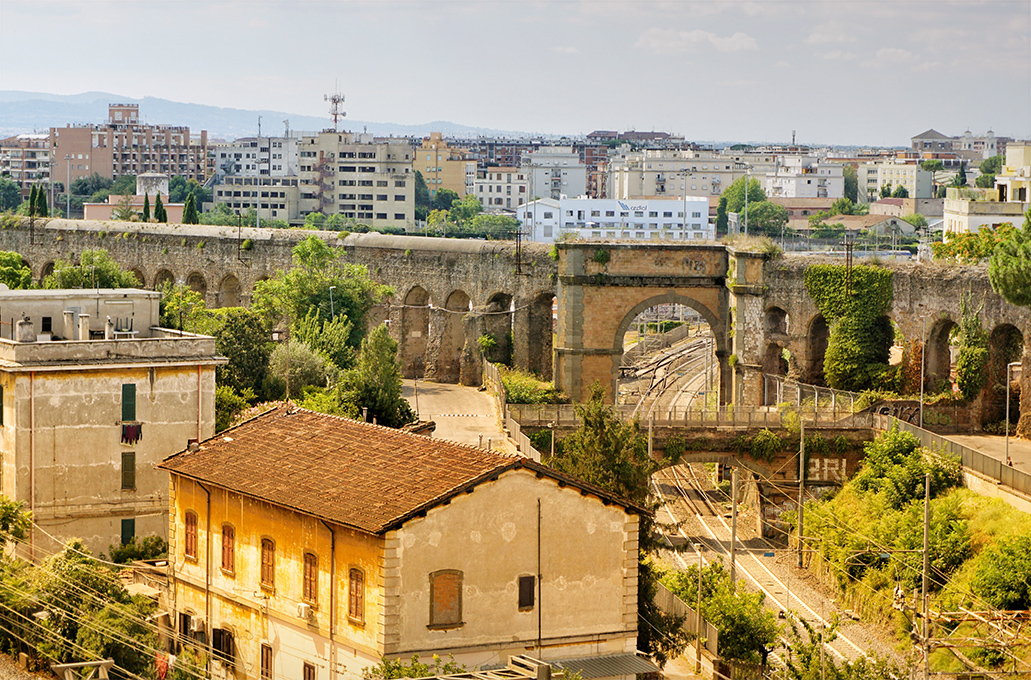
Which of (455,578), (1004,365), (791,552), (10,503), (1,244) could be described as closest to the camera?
(455,578)

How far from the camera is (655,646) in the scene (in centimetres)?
3672

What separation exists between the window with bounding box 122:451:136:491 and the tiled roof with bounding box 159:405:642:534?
6818mm

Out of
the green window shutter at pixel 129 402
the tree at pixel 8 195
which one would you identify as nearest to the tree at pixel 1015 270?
the green window shutter at pixel 129 402

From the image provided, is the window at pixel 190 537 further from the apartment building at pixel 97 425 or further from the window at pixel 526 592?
the window at pixel 526 592

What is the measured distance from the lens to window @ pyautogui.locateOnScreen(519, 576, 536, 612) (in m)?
32.3

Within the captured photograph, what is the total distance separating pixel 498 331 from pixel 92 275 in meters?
19.6

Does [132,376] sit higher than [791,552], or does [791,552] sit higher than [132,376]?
[132,376]

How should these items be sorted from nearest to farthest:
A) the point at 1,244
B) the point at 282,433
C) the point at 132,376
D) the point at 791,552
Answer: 1. the point at 282,433
2. the point at 132,376
3. the point at 791,552
4. the point at 1,244

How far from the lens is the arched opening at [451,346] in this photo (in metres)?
70.9

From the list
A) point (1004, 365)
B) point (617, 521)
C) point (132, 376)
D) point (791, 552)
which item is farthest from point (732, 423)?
point (617, 521)

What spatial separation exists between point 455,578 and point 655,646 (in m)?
6.84

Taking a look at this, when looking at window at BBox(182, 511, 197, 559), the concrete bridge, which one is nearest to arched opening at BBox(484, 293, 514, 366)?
the concrete bridge

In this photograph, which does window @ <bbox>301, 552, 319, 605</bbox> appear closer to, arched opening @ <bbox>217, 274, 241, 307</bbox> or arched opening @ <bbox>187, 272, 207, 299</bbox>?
arched opening @ <bbox>217, 274, 241, 307</bbox>

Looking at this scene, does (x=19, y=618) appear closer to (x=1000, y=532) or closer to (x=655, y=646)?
(x=655, y=646)
